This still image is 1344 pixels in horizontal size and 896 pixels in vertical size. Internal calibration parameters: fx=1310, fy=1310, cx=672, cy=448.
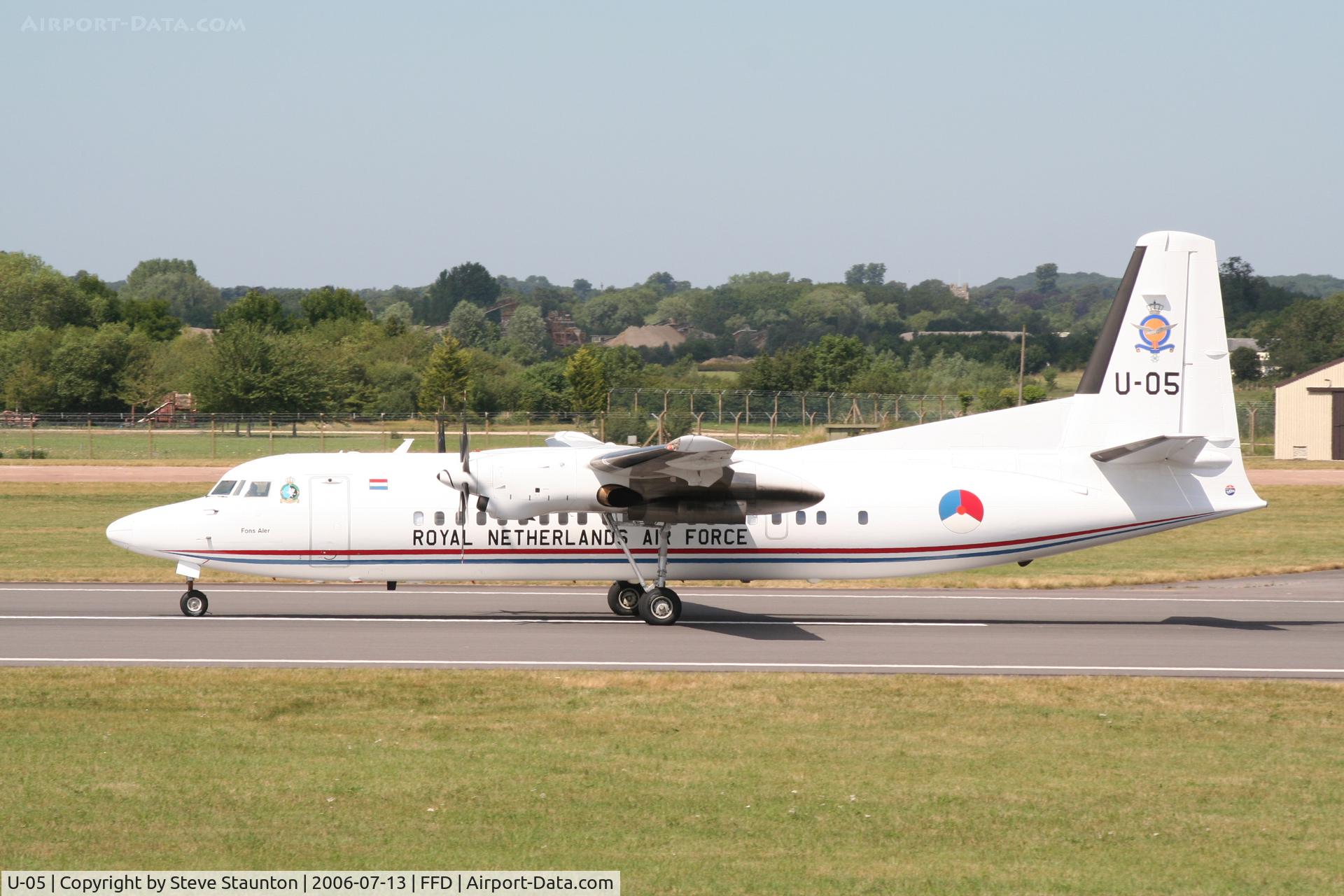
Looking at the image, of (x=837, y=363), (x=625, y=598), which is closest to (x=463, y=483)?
(x=625, y=598)

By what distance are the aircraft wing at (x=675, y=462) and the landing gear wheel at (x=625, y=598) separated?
233 cm

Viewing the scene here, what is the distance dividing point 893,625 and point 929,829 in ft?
Answer: 35.2

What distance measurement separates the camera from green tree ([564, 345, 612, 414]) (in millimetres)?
69287

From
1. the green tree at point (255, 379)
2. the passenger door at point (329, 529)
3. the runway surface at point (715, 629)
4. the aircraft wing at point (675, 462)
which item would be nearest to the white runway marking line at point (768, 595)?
the runway surface at point (715, 629)

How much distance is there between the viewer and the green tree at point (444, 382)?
74188mm

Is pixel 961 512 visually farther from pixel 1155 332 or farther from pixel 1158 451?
pixel 1155 332

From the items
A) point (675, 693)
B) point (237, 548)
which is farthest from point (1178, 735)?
point (237, 548)

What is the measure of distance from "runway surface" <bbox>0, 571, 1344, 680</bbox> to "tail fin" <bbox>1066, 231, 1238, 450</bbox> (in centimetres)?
307

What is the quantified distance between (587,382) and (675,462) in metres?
54.3

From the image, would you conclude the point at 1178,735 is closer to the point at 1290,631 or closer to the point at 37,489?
the point at 1290,631

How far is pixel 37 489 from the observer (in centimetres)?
4609

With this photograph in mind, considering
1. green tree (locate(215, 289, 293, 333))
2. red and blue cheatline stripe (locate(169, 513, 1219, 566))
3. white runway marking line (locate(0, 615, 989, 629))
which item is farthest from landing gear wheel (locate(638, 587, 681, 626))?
green tree (locate(215, 289, 293, 333))

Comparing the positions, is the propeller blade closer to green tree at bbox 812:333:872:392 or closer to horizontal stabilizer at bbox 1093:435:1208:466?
horizontal stabilizer at bbox 1093:435:1208:466

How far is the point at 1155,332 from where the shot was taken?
20.0m
